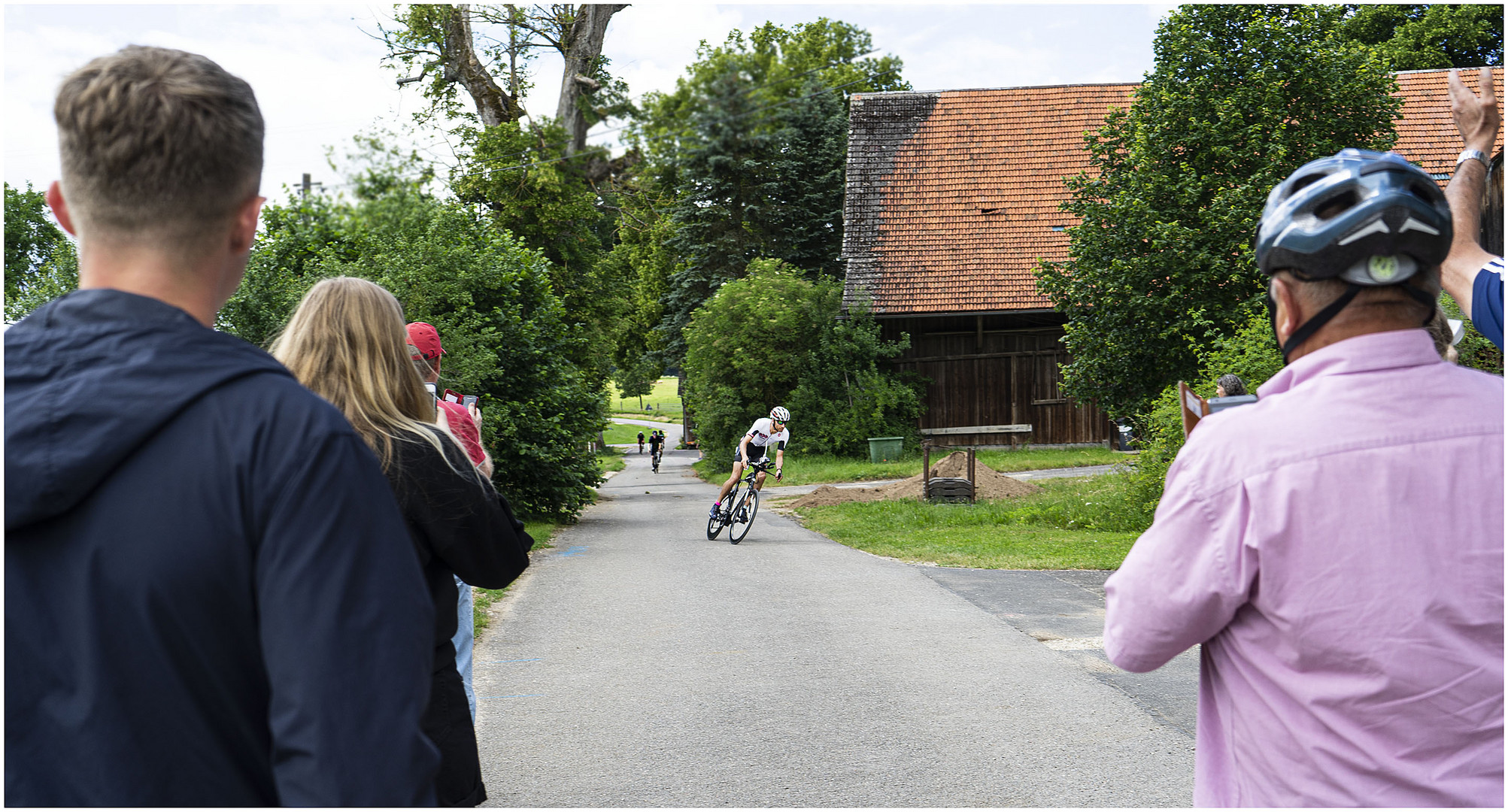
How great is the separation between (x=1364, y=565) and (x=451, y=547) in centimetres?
193

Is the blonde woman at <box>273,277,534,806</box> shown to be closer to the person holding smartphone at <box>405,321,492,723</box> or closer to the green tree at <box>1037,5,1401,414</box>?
the person holding smartphone at <box>405,321,492,723</box>

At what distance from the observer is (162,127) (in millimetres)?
1349

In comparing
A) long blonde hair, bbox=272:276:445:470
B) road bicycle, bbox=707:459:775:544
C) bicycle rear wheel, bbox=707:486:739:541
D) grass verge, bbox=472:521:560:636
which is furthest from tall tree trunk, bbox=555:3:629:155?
long blonde hair, bbox=272:276:445:470

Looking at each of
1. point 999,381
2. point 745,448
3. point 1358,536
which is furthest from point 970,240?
point 1358,536

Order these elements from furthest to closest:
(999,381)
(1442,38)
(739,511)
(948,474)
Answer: (1442,38) < (999,381) < (948,474) < (739,511)

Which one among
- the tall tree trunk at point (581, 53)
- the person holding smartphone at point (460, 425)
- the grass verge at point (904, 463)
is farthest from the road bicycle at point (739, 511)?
the person holding smartphone at point (460, 425)

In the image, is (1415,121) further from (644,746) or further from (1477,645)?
(1477,645)

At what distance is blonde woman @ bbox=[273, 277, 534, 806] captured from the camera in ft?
8.81

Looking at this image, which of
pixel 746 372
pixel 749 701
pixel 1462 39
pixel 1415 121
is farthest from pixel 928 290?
pixel 749 701

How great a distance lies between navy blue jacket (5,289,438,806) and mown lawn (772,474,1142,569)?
11562 mm

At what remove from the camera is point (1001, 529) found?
16.3 meters

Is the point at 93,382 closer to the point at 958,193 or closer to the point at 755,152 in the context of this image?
the point at 755,152

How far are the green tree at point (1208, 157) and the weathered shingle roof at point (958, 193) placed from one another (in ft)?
34.9

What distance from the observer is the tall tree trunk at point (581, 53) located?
1340 centimetres
